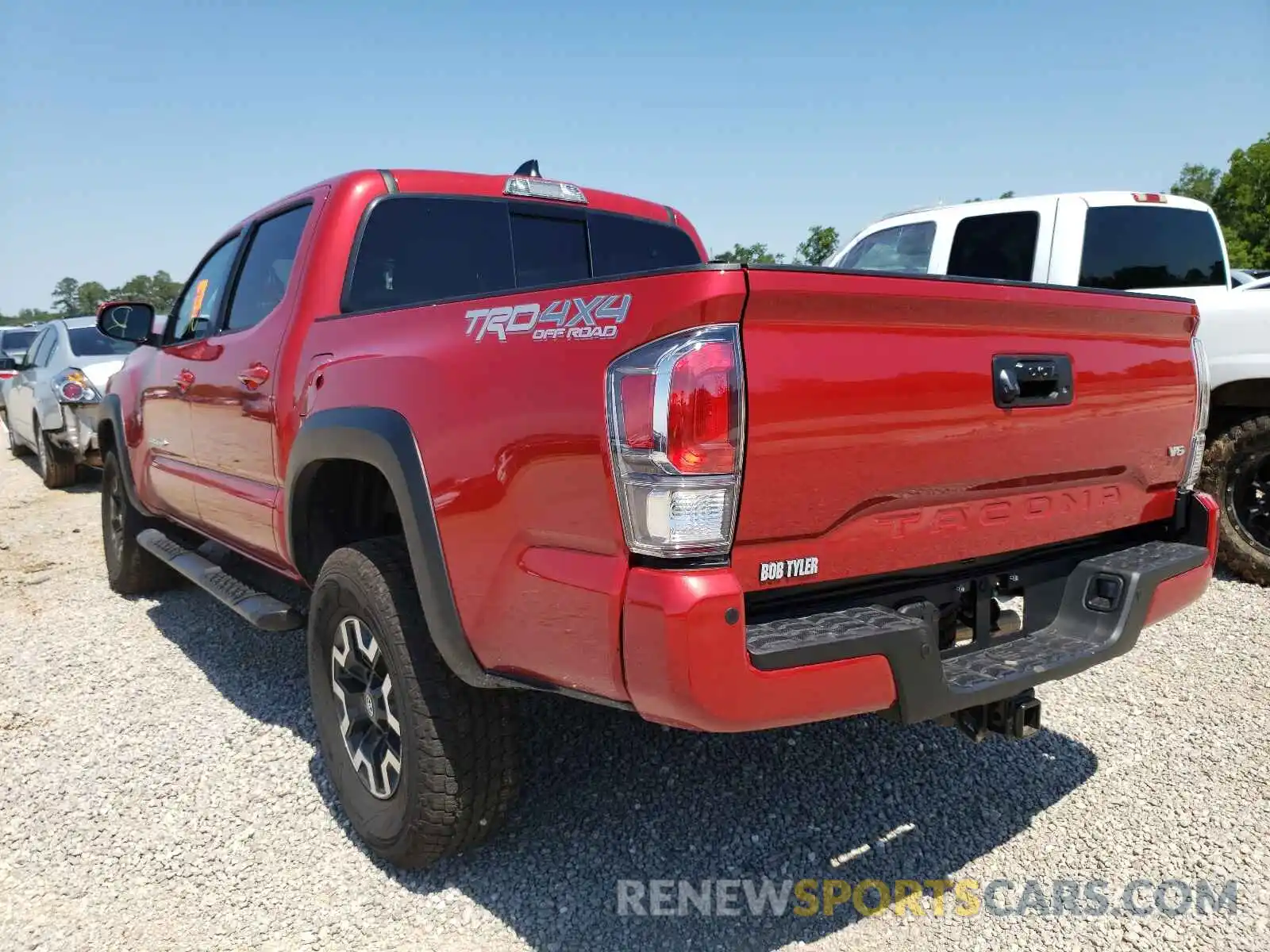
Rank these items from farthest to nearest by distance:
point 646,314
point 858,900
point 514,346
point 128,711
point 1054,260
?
point 1054,260, point 128,711, point 858,900, point 514,346, point 646,314

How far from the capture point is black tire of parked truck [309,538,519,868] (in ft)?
8.09

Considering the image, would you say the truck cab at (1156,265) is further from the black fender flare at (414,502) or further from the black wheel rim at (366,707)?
the black wheel rim at (366,707)

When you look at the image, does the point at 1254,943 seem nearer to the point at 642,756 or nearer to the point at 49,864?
the point at 642,756

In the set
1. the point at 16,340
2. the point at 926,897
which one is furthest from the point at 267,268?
the point at 16,340

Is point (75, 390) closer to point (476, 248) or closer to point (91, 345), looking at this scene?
point (91, 345)

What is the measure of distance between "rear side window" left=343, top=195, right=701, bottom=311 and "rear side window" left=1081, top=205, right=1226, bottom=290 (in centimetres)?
337

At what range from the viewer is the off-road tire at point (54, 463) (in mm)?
9758

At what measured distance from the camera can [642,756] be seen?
3299 millimetres

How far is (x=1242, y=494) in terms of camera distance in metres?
5.17

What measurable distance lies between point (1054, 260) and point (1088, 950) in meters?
4.53

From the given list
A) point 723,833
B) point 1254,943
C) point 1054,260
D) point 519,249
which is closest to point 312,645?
point 723,833

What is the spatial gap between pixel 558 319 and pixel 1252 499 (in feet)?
16.0

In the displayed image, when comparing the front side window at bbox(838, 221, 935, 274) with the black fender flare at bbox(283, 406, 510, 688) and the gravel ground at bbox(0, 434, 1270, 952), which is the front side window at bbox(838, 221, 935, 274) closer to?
the gravel ground at bbox(0, 434, 1270, 952)

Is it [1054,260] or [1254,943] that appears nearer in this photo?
[1254,943]
